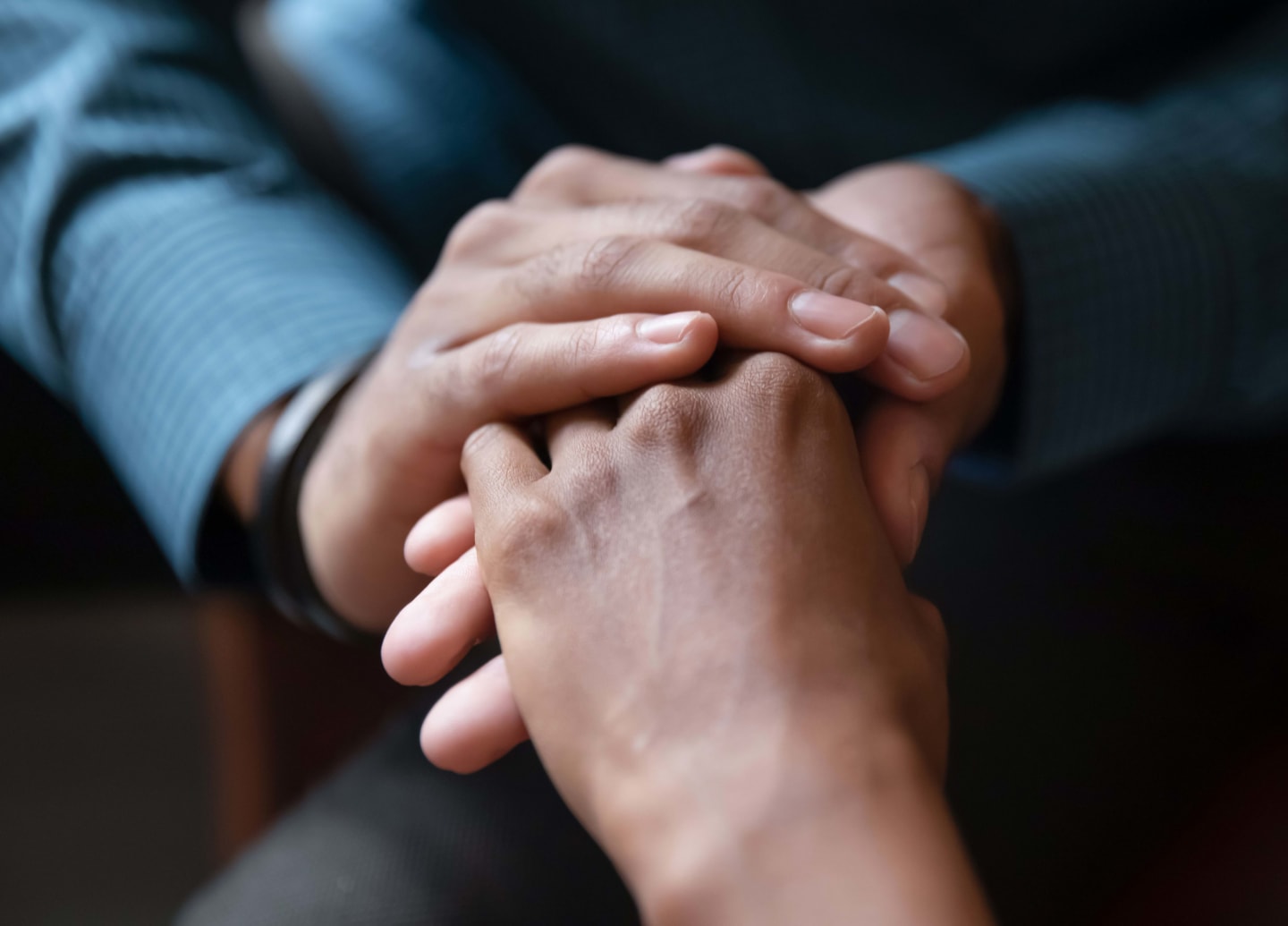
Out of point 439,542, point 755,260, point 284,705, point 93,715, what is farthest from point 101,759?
point 755,260

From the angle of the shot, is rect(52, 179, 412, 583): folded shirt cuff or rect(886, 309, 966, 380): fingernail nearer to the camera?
rect(886, 309, 966, 380): fingernail

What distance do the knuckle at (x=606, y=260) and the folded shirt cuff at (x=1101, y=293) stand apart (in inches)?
7.0

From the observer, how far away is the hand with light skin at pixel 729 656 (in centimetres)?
23

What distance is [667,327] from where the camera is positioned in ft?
1.07

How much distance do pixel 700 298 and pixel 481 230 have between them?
5.1 inches

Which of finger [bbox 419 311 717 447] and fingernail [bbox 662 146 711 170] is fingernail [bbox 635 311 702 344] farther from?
fingernail [bbox 662 146 711 170]

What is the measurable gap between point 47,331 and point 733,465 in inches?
17.6

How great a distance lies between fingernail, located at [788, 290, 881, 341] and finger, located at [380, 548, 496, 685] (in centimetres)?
14

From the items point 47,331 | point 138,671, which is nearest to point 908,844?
point 47,331

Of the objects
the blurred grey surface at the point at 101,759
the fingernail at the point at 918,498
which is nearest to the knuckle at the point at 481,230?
the fingernail at the point at 918,498

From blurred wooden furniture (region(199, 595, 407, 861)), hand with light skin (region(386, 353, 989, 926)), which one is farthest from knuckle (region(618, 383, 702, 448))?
blurred wooden furniture (region(199, 595, 407, 861))

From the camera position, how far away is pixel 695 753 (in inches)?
9.7

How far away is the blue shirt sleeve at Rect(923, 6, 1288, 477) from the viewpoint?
44 cm

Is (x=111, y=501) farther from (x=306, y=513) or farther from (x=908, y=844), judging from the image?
(x=908, y=844)
